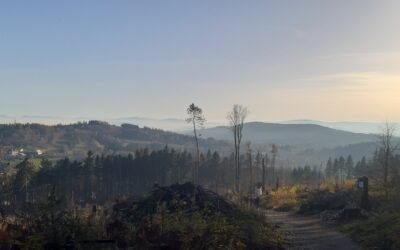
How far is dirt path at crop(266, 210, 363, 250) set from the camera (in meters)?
17.5

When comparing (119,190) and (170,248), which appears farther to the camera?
(119,190)

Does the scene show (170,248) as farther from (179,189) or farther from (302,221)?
(302,221)

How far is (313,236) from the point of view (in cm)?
2016

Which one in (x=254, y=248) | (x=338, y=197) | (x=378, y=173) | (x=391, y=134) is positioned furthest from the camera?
(x=378, y=173)

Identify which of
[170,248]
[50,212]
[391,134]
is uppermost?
[391,134]

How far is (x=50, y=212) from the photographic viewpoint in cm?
939

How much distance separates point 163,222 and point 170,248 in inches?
45.8

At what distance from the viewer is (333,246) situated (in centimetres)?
1745

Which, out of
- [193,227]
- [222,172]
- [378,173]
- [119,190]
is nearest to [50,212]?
[193,227]

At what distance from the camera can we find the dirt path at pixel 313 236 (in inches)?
688

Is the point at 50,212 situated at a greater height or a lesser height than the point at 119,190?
greater

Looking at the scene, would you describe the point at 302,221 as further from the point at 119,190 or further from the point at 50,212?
the point at 119,190

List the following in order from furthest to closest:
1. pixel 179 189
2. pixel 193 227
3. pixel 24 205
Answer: pixel 179 189, pixel 193 227, pixel 24 205

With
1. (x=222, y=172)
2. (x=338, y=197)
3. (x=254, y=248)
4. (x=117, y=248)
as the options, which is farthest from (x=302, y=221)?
(x=222, y=172)
